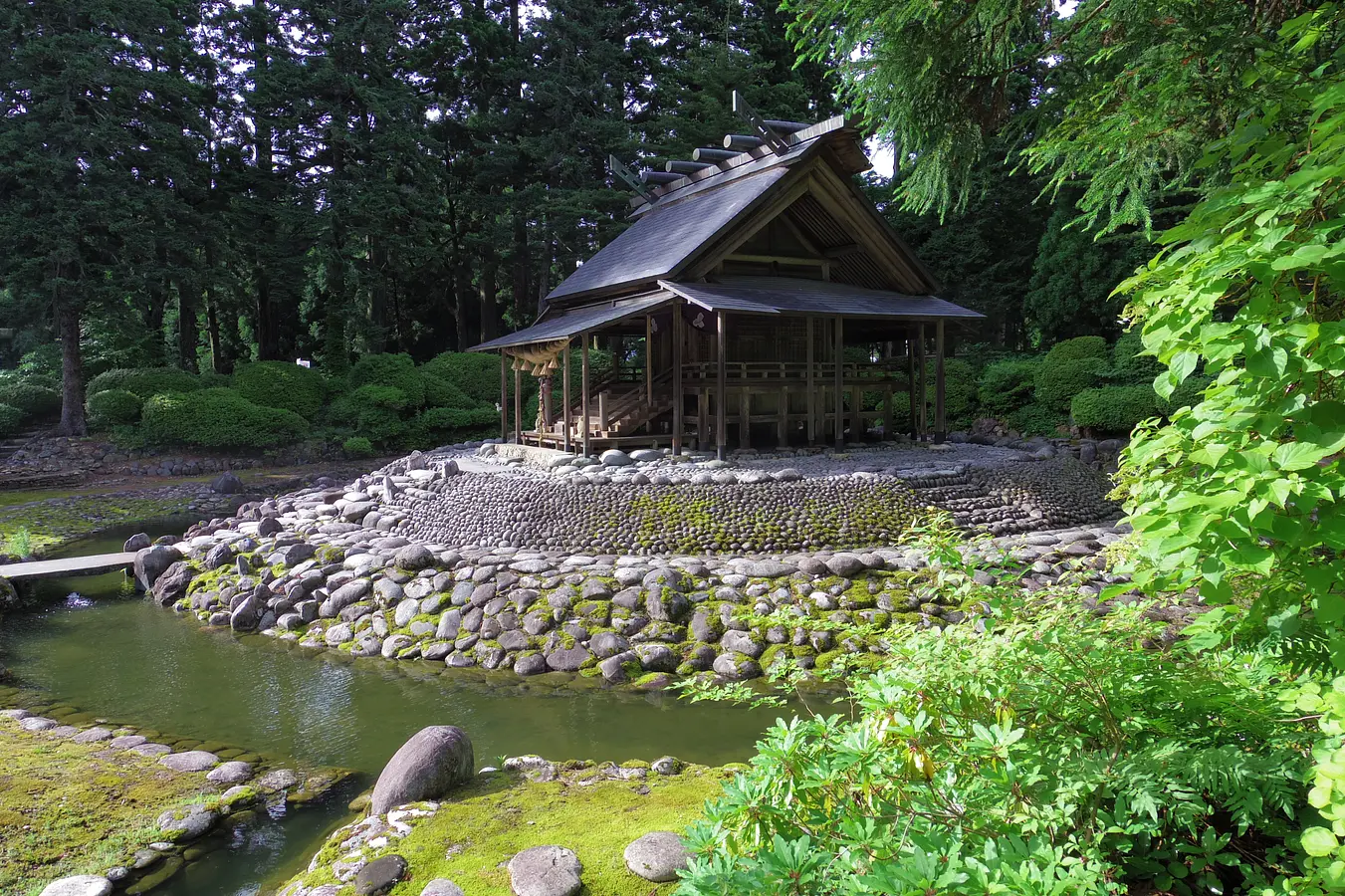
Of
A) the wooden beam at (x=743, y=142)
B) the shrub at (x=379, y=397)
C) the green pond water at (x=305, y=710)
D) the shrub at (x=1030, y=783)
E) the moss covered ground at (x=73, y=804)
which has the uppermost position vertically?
the wooden beam at (x=743, y=142)

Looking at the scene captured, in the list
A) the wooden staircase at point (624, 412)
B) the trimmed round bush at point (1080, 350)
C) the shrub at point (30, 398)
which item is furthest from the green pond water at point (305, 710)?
the trimmed round bush at point (1080, 350)

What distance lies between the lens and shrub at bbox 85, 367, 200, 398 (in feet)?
71.7

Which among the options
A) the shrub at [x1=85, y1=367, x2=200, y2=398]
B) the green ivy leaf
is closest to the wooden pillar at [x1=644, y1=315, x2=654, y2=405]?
the green ivy leaf

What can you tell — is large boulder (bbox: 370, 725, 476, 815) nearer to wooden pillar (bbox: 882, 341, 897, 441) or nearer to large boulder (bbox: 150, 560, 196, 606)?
large boulder (bbox: 150, 560, 196, 606)

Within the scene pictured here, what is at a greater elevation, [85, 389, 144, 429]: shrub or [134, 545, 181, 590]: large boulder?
[85, 389, 144, 429]: shrub

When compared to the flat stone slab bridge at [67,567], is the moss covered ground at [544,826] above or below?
below

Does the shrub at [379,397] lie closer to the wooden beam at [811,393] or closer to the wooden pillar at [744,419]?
the wooden pillar at [744,419]

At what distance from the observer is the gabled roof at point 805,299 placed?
12789 mm

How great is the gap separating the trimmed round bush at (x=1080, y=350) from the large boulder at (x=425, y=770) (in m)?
18.6

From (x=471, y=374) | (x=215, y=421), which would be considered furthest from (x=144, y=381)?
(x=471, y=374)

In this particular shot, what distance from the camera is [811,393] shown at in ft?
47.4

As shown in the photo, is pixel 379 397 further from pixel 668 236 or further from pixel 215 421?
pixel 668 236

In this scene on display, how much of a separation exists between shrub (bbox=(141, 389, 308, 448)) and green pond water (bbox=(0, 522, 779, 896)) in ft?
38.9

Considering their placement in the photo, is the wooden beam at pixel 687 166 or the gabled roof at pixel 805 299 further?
the wooden beam at pixel 687 166
